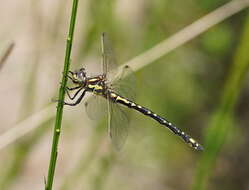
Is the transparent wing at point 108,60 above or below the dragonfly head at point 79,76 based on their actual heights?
above

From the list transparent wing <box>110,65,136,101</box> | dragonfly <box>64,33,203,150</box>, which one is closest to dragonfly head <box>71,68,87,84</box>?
dragonfly <box>64,33,203,150</box>

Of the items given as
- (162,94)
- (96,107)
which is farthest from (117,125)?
(162,94)

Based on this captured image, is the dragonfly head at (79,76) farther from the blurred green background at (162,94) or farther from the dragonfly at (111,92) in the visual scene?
the blurred green background at (162,94)

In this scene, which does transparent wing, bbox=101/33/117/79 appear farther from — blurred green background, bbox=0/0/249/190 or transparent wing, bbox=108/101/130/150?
blurred green background, bbox=0/0/249/190

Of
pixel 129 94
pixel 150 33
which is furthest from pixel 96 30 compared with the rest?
pixel 129 94

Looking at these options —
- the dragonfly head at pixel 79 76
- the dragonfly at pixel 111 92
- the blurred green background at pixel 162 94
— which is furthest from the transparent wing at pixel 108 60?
the blurred green background at pixel 162 94

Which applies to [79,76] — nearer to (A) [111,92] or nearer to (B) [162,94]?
(A) [111,92]

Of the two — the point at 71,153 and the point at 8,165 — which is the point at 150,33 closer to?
the point at 8,165
